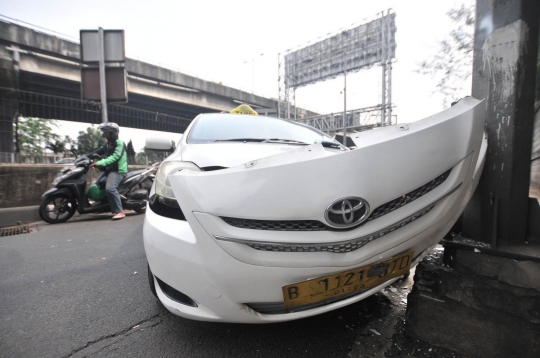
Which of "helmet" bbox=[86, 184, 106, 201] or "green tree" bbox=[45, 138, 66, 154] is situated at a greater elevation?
"green tree" bbox=[45, 138, 66, 154]

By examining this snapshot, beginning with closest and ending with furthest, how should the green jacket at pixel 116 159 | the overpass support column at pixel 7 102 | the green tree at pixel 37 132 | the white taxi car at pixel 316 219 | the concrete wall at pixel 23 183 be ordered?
the white taxi car at pixel 316 219 < the green jacket at pixel 116 159 < the concrete wall at pixel 23 183 < the overpass support column at pixel 7 102 < the green tree at pixel 37 132

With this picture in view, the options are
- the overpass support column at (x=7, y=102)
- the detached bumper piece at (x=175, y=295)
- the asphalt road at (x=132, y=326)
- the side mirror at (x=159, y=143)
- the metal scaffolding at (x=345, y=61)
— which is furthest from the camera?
the metal scaffolding at (x=345, y=61)

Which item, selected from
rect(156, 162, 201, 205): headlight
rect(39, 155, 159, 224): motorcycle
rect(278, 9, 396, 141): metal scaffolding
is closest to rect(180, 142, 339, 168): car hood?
rect(156, 162, 201, 205): headlight

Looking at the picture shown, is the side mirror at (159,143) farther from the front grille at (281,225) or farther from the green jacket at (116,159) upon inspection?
the green jacket at (116,159)

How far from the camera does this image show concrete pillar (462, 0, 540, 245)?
4.20 feet

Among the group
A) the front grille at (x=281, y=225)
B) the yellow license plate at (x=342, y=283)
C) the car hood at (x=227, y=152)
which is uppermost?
the car hood at (x=227, y=152)

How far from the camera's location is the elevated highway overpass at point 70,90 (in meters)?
13.3

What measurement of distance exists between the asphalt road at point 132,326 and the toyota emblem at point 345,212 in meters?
0.73

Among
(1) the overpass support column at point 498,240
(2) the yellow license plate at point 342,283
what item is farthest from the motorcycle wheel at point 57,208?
(1) the overpass support column at point 498,240

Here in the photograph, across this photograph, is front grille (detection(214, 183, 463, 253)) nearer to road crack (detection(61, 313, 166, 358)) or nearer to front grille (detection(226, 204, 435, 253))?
front grille (detection(226, 204, 435, 253))

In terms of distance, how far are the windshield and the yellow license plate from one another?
1.09m

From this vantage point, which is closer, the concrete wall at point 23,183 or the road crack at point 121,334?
the road crack at point 121,334

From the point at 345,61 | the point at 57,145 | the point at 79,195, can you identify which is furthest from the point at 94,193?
the point at 57,145

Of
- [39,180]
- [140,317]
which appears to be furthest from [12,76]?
[140,317]
